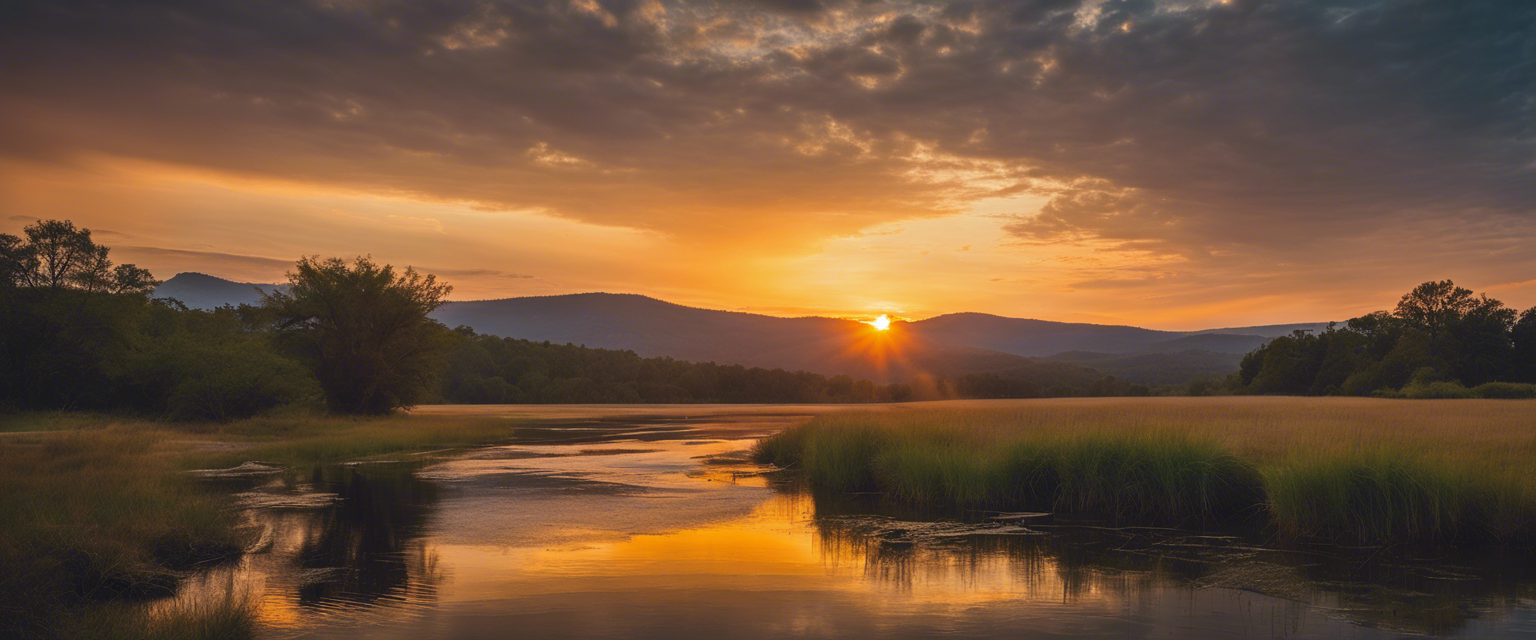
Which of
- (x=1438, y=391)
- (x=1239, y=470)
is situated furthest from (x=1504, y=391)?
(x=1239, y=470)

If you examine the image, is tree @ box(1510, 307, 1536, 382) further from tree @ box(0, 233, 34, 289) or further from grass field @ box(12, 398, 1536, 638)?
tree @ box(0, 233, 34, 289)

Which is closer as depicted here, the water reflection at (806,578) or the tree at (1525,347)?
the water reflection at (806,578)

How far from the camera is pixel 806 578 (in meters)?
12.7

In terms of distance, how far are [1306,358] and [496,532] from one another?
9657cm

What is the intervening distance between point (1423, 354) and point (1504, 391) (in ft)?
62.4

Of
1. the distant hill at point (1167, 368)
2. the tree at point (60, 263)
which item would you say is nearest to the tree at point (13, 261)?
the tree at point (60, 263)

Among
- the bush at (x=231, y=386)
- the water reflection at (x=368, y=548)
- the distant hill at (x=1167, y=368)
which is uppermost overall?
the distant hill at (x=1167, y=368)

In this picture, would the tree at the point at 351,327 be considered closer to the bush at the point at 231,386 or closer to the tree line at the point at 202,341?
the tree line at the point at 202,341

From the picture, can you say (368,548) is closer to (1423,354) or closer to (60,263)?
(60,263)

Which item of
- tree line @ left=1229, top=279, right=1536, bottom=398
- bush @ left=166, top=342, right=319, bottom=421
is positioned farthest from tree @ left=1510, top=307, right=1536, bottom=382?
bush @ left=166, top=342, right=319, bottom=421

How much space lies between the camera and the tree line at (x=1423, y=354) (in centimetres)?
6931

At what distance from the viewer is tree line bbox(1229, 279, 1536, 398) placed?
69.3m

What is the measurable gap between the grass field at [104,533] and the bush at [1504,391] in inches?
2628

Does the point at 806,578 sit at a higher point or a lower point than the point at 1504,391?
lower
